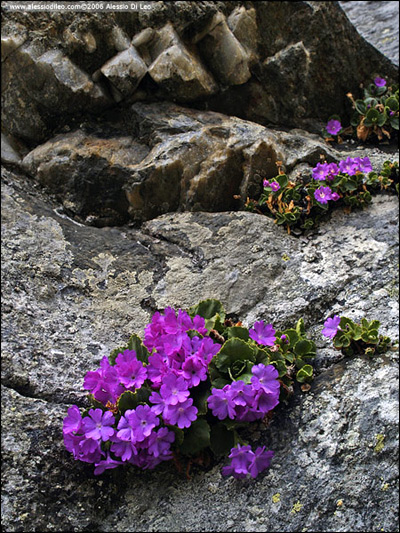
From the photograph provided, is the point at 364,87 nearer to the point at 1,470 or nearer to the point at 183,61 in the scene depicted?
the point at 183,61

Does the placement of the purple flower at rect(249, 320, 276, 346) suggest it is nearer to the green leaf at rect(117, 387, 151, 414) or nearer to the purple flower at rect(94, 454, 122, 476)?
the green leaf at rect(117, 387, 151, 414)

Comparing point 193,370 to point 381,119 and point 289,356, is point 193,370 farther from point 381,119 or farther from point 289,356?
point 381,119

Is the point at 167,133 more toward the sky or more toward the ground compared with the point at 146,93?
more toward the ground

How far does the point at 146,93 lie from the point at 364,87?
7.08 ft

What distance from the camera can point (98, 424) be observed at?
2.33m

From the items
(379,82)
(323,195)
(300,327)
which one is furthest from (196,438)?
(379,82)

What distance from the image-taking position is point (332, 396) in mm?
2516

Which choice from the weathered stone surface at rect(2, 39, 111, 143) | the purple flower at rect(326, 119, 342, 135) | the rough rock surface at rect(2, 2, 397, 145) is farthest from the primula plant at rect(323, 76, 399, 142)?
the weathered stone surface at rect(2, 39, 111, 143)

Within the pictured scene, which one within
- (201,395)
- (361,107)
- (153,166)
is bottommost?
(201,395)

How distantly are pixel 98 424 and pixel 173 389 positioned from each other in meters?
0.38

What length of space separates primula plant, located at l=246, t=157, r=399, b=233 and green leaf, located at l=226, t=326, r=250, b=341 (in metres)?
1.28

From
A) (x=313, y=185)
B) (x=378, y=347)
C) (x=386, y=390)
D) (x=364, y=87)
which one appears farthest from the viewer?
(x=364, y=87)

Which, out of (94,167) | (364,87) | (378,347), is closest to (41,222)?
(94,167)

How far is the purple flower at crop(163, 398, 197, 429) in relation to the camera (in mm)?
2277
